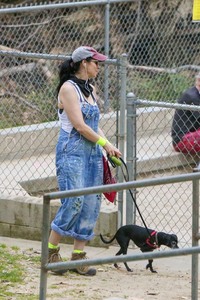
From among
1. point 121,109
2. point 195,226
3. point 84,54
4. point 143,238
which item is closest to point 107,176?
point 143,238

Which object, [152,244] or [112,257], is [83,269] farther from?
[112,257]

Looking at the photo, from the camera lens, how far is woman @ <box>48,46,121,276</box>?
772 cm

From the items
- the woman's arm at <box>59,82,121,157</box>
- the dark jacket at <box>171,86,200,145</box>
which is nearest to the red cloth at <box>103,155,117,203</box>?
the woman's arm at <box>59,82,121,157</box>

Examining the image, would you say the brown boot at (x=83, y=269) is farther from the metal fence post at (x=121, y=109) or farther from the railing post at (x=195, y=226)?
the railing post at (x=195, y=226)

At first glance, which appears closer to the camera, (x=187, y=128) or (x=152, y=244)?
(x=152, y=244)

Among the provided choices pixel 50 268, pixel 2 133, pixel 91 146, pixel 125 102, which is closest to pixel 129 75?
pixel 2 133

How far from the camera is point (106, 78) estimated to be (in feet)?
39.8

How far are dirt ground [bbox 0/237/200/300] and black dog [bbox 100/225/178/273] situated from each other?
0.15 metres

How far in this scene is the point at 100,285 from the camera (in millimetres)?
7688

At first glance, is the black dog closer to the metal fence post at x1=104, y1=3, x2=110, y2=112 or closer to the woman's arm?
the woman's arm

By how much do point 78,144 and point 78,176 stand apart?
23cm

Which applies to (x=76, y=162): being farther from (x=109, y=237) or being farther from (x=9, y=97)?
(x=9, y=97)

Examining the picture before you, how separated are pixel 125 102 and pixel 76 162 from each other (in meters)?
1.21

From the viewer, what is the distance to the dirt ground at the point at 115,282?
7.34 meters
